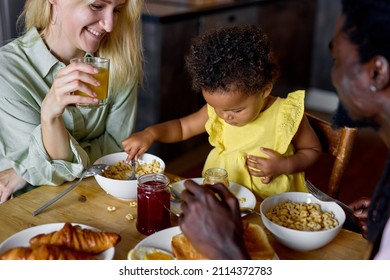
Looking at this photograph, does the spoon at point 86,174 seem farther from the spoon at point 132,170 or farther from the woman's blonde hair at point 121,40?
the woman's blonde hair at point 121,40

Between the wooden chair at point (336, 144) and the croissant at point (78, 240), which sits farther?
the wooden chair at point (336, 144)

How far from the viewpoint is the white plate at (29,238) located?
1.02m

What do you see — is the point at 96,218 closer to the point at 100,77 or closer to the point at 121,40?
the point at 100,77

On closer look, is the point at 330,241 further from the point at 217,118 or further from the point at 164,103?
the point at 164,103

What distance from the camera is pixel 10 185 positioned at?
4.89 feet

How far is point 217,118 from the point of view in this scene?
64.2 inches

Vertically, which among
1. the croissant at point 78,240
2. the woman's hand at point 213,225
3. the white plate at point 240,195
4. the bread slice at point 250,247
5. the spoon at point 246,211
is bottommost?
the white plate at point 240,195

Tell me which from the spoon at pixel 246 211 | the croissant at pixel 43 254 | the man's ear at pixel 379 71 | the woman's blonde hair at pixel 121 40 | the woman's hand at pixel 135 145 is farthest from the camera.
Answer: the woman's blonde hair at pixel 121 40

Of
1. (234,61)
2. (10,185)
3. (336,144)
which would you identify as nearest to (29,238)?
(10,185)

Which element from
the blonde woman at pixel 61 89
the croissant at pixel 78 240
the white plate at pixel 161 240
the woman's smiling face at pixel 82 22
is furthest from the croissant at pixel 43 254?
the woman's smiling face at pixel 82 22

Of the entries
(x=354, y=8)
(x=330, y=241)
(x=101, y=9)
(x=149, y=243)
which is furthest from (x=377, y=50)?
(x=101, y=9)

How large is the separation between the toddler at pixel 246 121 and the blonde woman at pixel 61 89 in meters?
0.20

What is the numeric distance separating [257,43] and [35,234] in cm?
78

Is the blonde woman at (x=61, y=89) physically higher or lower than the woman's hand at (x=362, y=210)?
higher
